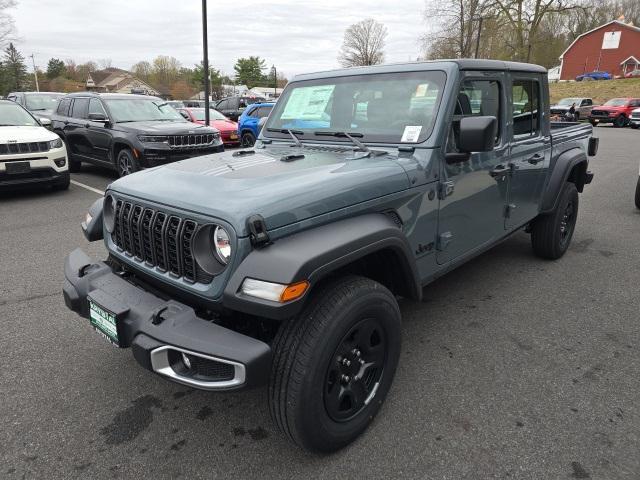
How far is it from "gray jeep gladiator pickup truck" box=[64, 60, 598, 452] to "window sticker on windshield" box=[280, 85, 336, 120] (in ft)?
0.04

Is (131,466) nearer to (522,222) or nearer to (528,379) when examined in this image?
(528,379)

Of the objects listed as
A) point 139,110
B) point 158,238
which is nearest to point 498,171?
point 158,238

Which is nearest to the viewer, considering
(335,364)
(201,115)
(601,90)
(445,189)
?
(335,364)

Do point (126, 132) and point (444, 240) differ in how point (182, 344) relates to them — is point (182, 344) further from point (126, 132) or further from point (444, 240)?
point (126, 132)

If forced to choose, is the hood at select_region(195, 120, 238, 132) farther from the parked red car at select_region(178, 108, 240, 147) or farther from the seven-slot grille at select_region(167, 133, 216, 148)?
the seven-slot grille at select_region(167, 133, 216, 148)

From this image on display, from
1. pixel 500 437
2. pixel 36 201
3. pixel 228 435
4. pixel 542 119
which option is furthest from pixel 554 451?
pixel 36 201

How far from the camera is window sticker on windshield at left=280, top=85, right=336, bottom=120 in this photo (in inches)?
136

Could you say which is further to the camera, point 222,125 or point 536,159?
point 222,125

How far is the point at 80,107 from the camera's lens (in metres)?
9.90

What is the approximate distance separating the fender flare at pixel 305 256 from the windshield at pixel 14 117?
26.6 ft

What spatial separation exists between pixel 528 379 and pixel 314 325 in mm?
1637

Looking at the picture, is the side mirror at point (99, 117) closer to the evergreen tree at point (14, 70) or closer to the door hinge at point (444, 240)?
the door hinge at point (444, 240)

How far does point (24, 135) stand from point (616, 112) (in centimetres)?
2981

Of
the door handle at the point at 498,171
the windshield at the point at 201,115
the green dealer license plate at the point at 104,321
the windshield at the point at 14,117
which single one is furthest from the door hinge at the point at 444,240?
the windshield at the point at 201,115
